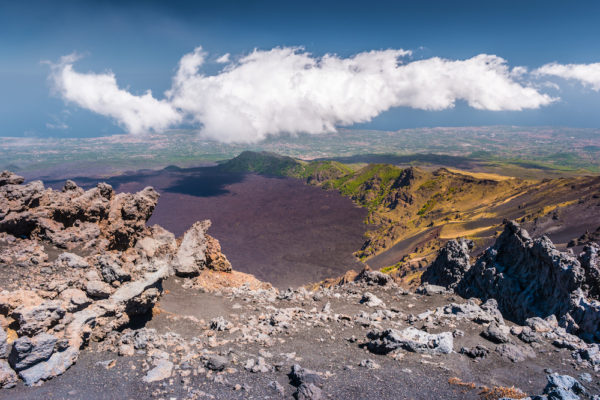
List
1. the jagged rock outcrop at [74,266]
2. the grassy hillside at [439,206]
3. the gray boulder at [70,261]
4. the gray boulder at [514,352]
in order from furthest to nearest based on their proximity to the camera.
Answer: the grassy hillside at [439,206] < the gray boulder at [70,261] < the gray boulder at [514,352] < the jagged rock outcrop at [74,266]

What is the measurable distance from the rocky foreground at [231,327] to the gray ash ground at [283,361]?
0.05 m

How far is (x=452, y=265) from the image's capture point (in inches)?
1095

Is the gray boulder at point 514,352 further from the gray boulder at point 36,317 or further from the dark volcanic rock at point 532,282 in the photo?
the gray boulder at point 36,317

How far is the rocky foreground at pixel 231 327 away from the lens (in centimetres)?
848

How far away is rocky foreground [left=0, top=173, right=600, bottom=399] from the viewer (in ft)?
27.8

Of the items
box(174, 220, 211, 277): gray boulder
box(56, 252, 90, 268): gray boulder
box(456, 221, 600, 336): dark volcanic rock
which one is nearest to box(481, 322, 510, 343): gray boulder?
box(456, 221, 600, 336): dark volcanic rock

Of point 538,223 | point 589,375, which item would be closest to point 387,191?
point 538,223

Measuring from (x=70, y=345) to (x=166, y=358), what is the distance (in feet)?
9.32

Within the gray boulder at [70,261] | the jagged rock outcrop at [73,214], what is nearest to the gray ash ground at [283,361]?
the gray boulder at [70,261]

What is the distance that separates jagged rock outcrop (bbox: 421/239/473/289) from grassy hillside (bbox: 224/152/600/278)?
21.8 meters

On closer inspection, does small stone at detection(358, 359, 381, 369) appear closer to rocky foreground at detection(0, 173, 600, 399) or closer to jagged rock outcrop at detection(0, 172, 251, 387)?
rocky foreground at detection(0, 173, 600, 399)

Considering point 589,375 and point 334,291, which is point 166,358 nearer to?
point 334,291

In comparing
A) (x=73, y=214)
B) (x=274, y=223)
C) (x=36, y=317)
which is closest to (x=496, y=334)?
(x=36, y=317)

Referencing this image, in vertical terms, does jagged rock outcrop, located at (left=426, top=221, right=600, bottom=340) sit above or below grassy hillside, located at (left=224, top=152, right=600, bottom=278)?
above
